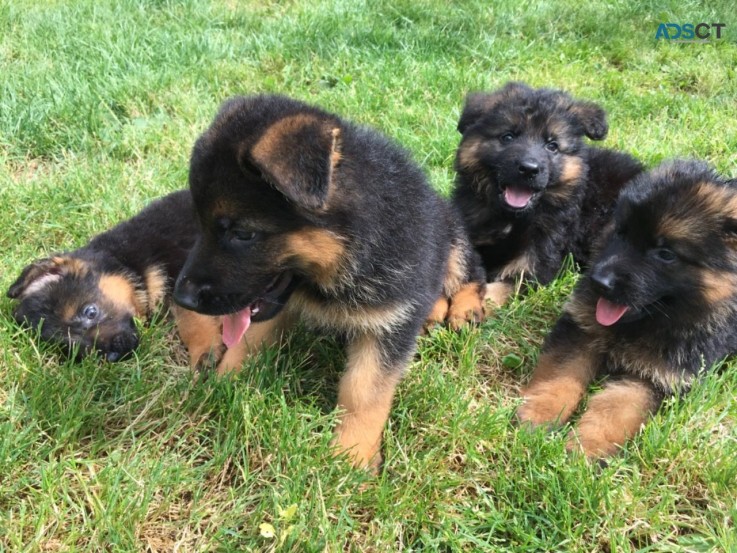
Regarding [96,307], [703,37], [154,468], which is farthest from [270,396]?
[703,37]

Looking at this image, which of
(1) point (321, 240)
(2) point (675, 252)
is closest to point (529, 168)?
(2) point (675, 252)

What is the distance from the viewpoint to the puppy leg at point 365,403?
2529 mm

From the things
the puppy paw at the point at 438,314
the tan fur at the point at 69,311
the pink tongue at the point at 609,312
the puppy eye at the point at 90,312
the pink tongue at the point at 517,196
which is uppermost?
the pink tongue at the point at 609,312

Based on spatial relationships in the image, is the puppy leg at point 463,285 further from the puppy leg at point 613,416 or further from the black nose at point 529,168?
the puppy leg at point 613,416

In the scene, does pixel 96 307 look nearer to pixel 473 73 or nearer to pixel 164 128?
pixel 164 128

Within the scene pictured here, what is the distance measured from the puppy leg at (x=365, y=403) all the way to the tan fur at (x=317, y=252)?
1.39 ft

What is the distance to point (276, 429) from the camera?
2.48 meters

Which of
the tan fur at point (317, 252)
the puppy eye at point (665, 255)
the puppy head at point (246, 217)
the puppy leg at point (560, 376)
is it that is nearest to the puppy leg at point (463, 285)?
the puppy leg at point (560, 376)

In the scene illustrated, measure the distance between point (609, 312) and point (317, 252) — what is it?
4.85 feet

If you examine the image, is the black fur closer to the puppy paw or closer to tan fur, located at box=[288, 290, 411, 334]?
tan fur, located at box=[288, 290, 411, 334]

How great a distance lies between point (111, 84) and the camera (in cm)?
547

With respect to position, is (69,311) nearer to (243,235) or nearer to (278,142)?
(243,235)

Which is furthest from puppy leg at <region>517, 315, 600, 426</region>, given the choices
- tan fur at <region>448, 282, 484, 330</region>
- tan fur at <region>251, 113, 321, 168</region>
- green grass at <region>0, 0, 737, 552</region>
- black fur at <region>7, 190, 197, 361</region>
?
black fur at <region>7, 190, 197, 361</region>

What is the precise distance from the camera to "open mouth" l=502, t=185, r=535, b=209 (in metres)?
3.85
